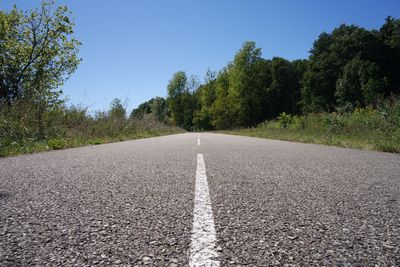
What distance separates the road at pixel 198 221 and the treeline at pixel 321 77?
109ft

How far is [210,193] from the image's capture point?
290 cm

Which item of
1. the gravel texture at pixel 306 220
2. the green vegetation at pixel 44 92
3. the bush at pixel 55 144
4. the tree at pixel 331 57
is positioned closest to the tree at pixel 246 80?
the tree at pixel 331 57

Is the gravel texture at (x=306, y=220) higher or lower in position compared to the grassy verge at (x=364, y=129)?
lower

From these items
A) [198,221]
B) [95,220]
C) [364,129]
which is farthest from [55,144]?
[364,129]

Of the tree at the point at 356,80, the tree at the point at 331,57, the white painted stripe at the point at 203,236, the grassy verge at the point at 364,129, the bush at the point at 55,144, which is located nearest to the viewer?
→ the white painted stripe at the point at 203,236

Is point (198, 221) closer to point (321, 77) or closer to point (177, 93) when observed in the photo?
point (321, 77)

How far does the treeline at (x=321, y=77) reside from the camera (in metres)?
42.3

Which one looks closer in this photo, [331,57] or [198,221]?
[198,221]

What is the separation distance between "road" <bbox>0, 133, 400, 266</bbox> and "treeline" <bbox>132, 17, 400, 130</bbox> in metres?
33.4

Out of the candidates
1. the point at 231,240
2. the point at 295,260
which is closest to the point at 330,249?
the point at 295,260

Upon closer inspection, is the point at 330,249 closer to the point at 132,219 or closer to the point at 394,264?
the point at 394,264

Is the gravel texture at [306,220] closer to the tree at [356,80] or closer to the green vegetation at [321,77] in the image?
the green vegetation at [321,77]

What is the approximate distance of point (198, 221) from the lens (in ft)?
6.63

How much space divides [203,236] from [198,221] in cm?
29
